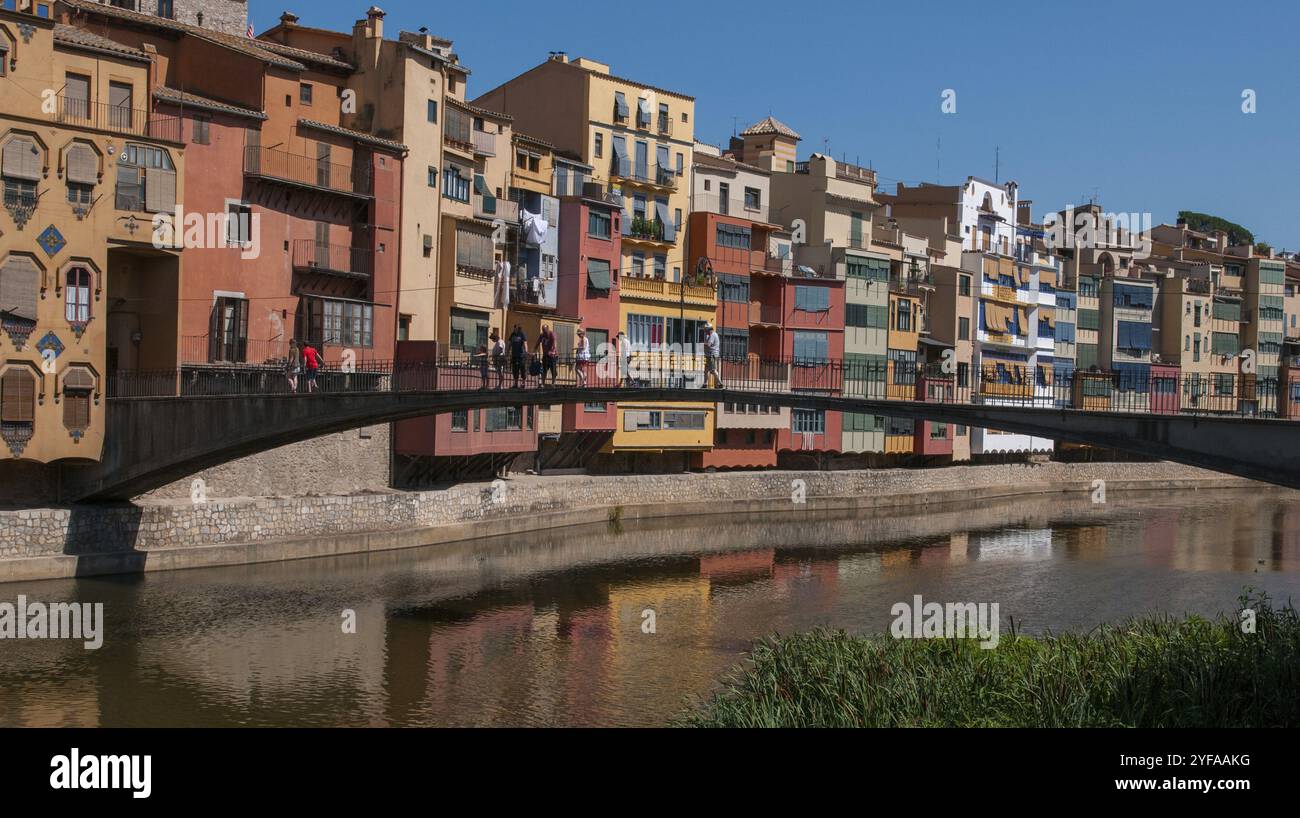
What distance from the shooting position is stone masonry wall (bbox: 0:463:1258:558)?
32.2m

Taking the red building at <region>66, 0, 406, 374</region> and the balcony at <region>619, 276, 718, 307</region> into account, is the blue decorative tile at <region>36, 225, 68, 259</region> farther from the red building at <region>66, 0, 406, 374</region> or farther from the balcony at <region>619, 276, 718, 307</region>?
the balcony at <region>619, 276, 718, 307</region>

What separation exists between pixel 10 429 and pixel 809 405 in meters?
17.8

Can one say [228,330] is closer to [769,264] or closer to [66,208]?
[66,208]

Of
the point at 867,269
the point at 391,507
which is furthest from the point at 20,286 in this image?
the point at 867,269

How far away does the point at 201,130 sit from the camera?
37156 mm

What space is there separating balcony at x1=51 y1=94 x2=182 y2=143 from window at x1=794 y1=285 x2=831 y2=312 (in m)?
30.9

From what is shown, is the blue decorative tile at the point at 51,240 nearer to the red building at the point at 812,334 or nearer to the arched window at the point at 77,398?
the arched window at the point at 77,398

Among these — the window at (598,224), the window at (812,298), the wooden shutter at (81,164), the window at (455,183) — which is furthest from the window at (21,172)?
the window at (812,298)

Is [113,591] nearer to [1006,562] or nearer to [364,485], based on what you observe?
[364,485]

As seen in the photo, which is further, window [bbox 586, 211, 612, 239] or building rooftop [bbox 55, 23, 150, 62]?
window [bbox 586, 211, 612, 239]

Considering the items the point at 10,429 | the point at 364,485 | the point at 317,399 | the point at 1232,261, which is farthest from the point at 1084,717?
the point at 1232,261

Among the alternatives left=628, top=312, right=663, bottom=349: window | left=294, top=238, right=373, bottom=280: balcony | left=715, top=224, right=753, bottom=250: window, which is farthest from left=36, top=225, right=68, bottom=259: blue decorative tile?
left=715, top=224, right=753, bottom=250: window

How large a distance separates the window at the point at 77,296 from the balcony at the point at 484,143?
1697cm

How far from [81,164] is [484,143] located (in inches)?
682
